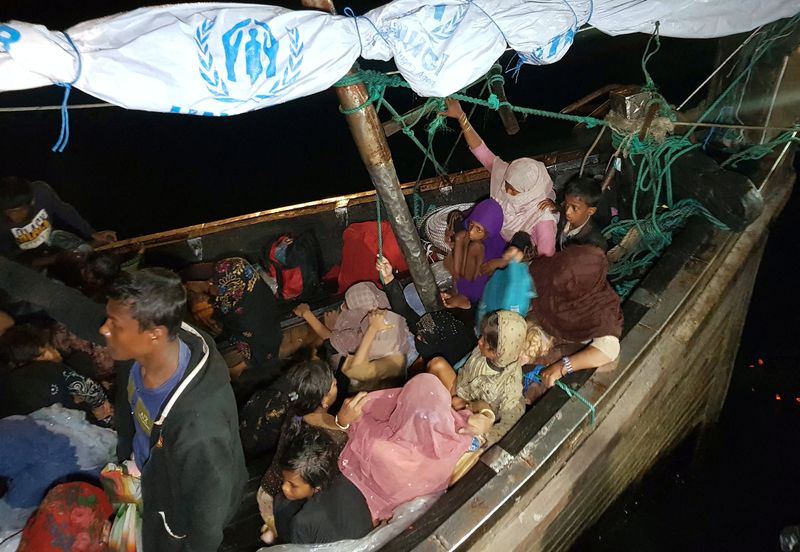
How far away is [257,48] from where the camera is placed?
6.64ft

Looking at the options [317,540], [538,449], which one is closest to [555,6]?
[538,449]

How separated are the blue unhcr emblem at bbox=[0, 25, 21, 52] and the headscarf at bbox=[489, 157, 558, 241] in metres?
3.05

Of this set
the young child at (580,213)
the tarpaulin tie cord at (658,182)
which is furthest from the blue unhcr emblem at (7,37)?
the tarpaulin tie cord at (658,182)

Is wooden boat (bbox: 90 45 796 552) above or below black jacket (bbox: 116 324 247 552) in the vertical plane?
below

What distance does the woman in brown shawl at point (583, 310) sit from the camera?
299 cm

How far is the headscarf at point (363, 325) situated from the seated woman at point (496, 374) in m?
0.44

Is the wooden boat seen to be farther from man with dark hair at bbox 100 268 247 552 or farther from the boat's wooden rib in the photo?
man with dark hair at bbox 100 268 247 552

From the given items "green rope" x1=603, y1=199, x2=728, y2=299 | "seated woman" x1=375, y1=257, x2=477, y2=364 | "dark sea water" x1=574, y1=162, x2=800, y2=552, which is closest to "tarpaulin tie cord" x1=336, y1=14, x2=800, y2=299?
"green rope" x1=603, y1=199, x2=728, y2=299

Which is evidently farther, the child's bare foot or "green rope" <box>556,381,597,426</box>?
"green rope" <box>556,381,597,426</box>

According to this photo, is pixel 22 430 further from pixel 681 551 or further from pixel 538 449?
pixel 681 551

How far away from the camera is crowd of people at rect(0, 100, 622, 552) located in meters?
1.98

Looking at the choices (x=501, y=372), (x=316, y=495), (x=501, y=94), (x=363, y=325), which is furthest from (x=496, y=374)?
(x=501, y=94)

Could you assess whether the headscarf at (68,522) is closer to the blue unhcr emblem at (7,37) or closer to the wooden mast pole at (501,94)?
the blue unhcr emblem at (7,37)

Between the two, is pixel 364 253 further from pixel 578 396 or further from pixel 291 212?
pixel 578 396
